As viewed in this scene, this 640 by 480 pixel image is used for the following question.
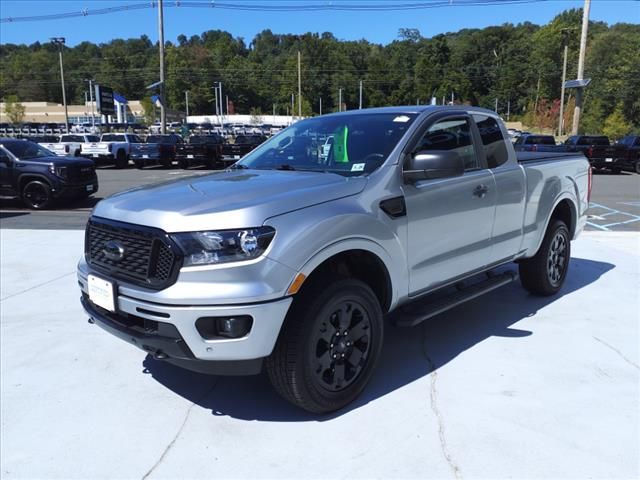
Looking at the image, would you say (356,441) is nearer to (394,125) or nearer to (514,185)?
(394,125)

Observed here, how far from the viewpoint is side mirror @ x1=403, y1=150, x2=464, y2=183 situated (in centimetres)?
339

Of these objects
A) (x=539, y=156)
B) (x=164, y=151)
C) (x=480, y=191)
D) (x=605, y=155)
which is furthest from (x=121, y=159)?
(x=480, y=191)

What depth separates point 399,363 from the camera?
394 cm

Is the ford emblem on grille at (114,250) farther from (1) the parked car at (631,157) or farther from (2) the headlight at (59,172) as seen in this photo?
(1) the parked car at (631,157)

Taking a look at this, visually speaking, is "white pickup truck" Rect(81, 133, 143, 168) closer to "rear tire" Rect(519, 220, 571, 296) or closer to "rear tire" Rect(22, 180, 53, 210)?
"rear tire" Rect(22, 180, 53, 210)

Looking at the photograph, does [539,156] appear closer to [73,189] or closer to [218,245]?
[218,245]

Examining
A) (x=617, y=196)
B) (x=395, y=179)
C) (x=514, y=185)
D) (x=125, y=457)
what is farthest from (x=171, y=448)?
(x=617, y=196)

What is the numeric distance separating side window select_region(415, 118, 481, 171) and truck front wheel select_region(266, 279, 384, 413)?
133cm

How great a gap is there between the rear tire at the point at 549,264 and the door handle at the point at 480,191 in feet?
4.50

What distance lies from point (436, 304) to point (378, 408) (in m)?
0.94

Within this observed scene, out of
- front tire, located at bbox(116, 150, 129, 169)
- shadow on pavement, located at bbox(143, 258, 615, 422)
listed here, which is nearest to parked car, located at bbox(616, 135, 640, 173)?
shadow on pavement, located at bbox(143, 258, 615, 422)

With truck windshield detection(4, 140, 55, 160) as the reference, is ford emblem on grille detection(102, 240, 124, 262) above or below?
below

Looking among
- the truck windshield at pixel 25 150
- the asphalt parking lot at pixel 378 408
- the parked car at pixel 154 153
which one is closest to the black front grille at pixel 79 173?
the truck windshield at pixel 25 150

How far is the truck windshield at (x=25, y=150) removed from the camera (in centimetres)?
1335
